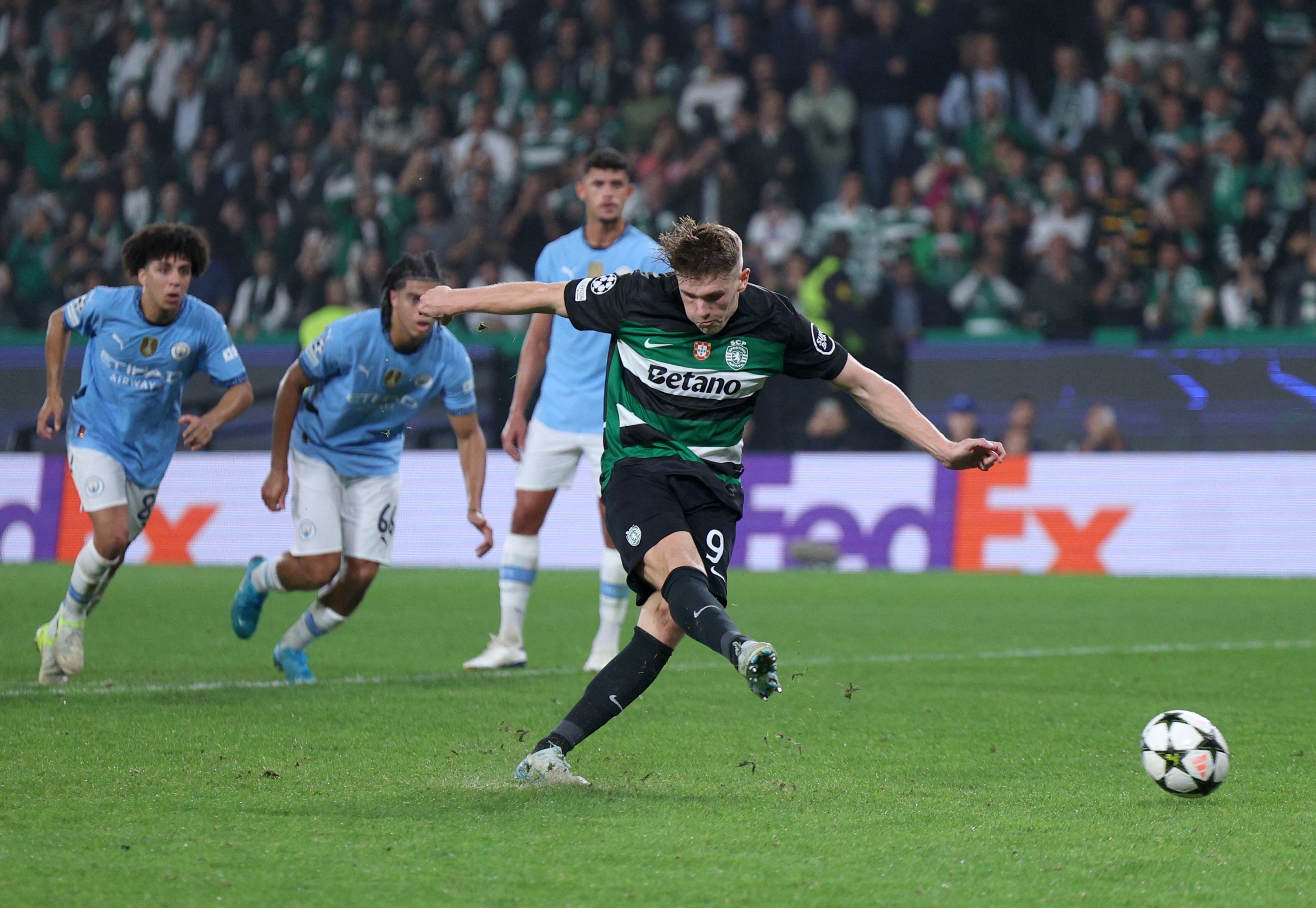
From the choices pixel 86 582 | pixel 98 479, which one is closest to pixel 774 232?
pixel 98 479

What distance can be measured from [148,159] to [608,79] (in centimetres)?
550

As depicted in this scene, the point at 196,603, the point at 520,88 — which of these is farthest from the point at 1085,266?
Answer: the point at 196,603

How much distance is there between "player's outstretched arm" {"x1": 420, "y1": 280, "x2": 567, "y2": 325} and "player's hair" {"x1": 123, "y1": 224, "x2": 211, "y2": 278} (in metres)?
2.46

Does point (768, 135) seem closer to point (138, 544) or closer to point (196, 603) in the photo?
point (138, 544)

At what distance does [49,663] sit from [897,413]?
413cm

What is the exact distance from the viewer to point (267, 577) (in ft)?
24.7

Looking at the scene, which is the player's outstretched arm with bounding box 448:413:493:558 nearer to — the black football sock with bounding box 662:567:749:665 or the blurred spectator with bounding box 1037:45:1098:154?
the black football sock with bounding box 662:567:749:665

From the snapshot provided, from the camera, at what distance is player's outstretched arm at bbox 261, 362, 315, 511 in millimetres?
7211

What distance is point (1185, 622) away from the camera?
409 inches

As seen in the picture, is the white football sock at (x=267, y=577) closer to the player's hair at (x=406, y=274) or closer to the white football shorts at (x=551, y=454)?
the player's hair at (x=406, y=274)

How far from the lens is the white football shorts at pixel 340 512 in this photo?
7.36 meters

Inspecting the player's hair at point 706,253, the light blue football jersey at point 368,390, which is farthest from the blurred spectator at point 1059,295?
the player's hair at point 706,253

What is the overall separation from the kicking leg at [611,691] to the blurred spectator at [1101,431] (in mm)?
9536

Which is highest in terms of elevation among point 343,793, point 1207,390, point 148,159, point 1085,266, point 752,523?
point 148,159
